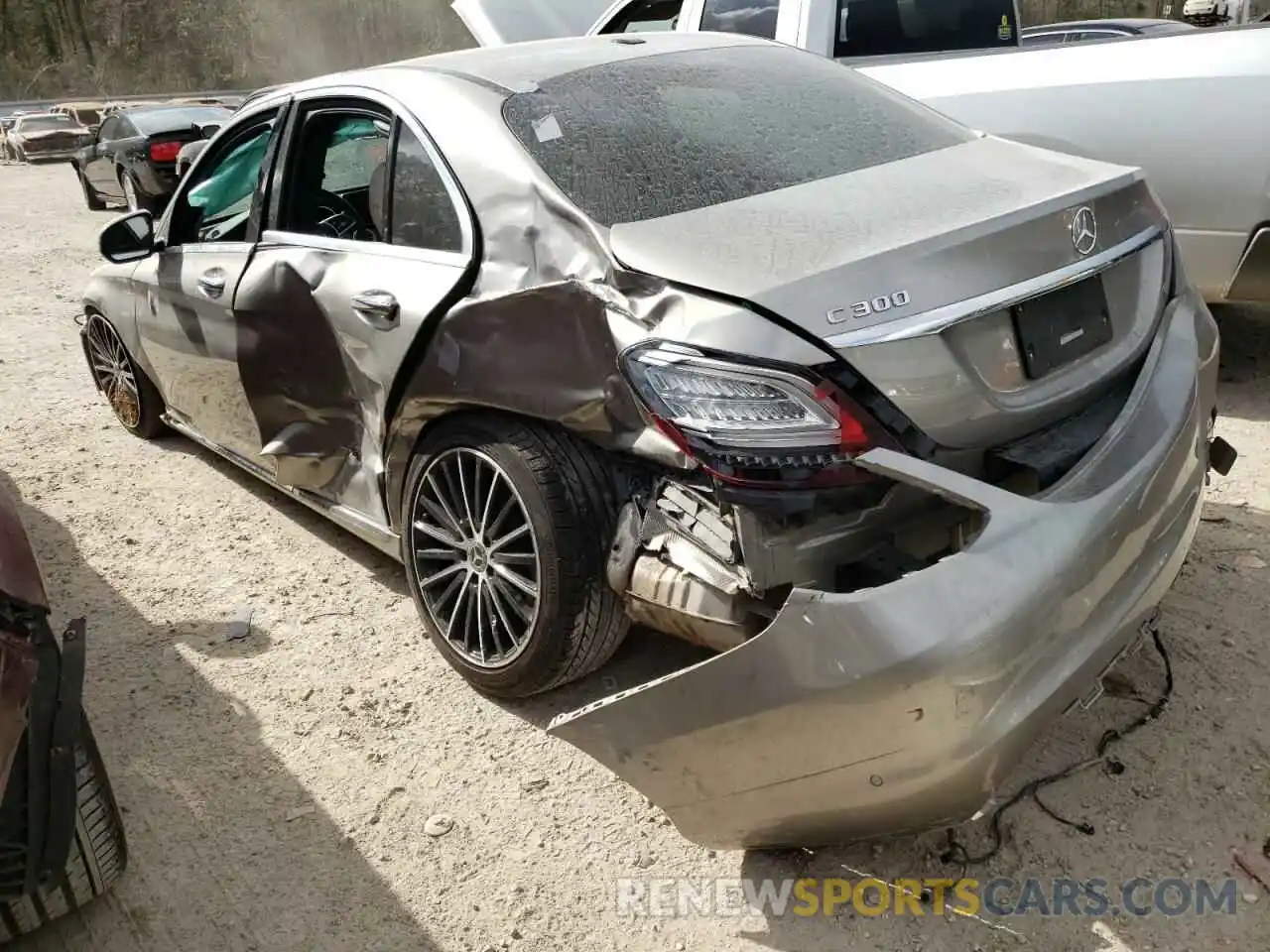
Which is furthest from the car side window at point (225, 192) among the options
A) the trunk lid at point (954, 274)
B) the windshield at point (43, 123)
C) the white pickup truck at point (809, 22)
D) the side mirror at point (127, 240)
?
the windshield at point (43, 123)

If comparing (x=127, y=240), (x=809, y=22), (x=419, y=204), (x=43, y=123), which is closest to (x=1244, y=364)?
(x=809, y=22)

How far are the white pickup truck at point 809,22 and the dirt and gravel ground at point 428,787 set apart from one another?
2.75 meters

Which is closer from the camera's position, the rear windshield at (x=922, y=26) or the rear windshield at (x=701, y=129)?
the rear windshield at (x=701, y=129)

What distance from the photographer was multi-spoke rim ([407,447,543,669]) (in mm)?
2814

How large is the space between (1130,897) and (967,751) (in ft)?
2.26

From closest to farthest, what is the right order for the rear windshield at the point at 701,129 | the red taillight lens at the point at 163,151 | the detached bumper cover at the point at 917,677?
the detached bumper cover at the point at 917,677 < the rear windshield at the point at 701,129 < the red taillight lens at the point at 163,151

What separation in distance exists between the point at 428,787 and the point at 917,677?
1480mm

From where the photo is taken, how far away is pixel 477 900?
245 centimetres

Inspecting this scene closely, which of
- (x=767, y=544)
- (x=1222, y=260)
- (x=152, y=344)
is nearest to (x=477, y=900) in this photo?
(x=767, y=544)

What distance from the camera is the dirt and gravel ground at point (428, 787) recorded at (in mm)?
2367

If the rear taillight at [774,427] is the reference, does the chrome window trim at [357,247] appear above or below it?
above

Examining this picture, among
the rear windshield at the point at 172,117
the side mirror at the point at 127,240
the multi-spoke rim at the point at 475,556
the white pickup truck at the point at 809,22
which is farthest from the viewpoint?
the rear windshield at the point at 172,117

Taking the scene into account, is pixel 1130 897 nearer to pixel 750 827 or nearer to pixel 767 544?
pixel 750 827

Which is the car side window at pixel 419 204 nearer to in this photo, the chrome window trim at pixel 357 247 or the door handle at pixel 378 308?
the chrome window trim at pixel 357 247
